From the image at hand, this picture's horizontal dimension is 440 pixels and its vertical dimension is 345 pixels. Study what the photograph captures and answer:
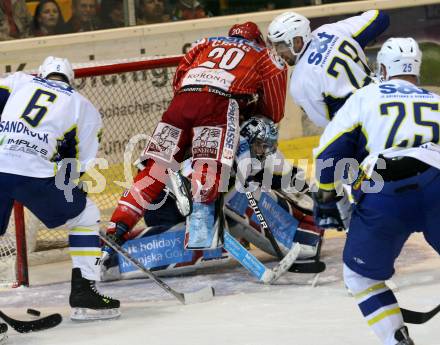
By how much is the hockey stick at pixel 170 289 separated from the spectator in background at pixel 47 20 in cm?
278

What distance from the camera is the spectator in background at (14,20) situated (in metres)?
7.86

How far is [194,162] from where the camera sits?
5734 millimetres

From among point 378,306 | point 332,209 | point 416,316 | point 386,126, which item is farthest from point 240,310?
point 386,126

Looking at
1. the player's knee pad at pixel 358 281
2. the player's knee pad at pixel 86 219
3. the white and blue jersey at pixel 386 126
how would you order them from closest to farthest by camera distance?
1. the white and blue jersey at pixel 386 126
2. the player's knee pad at pixel 358 281
3. the player's knee pad at pixel 86 219

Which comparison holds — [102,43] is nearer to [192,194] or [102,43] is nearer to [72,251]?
[192,194]

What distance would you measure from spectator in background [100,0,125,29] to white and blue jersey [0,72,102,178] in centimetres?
313

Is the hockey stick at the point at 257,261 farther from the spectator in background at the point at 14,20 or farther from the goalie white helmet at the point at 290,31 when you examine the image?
the spectator in background at the point at 14,20

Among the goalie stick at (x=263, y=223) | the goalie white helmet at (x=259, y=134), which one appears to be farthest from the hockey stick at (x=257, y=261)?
the goalie white helmet at (x=259, y=134)

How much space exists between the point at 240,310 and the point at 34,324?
837mm

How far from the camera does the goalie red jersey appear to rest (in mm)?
5766

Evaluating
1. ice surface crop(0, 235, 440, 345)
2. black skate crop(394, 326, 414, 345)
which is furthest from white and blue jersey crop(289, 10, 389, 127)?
black skate crop(394, 326, 414, 345)

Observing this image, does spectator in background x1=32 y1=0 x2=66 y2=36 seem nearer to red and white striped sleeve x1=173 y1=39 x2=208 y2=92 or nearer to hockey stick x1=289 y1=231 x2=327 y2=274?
red and white striped sleeve x1=173 y1=39 x2=208 y2=92

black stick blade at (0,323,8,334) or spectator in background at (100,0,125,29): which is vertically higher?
spectator in background at (100,0,125,29)

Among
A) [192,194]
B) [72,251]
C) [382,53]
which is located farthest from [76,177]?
[382,53]
